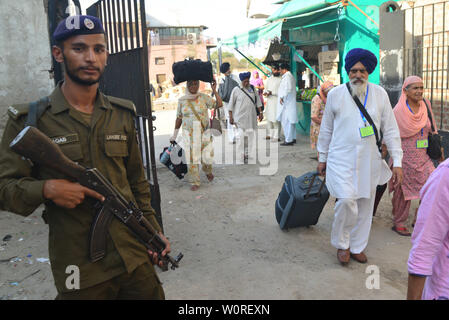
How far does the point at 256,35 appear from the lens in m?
9.73

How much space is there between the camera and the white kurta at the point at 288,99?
32.4 feet

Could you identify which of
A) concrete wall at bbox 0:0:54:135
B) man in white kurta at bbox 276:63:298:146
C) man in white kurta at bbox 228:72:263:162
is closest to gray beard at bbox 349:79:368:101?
concrete wall at bbox 0:0:54:135

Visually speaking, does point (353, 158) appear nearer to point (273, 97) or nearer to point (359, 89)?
point (359, 89)

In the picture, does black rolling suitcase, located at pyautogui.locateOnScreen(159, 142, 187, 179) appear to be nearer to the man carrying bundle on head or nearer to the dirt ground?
the man carrying bundle on head

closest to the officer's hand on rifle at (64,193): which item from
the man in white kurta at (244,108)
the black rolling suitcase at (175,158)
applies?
the black rolling suitcase at (175,158)

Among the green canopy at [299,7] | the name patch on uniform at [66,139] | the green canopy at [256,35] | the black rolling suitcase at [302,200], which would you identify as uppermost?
the green canopy at [299,7]

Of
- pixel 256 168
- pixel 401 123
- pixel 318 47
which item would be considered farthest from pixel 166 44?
pixel 401 123

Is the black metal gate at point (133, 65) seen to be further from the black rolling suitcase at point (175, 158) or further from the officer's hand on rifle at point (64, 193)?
the black rolling suitcase at point (175, 158)

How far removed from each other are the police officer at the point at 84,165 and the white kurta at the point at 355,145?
2.30 meters

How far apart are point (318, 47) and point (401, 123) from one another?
696cm

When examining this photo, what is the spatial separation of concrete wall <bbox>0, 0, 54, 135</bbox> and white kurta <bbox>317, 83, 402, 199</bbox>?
4.22 m

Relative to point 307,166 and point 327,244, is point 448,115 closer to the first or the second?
point 307,166

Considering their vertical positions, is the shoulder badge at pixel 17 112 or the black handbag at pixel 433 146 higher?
the shoulder badge at pixel 17 112

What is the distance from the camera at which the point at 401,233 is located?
452cm
